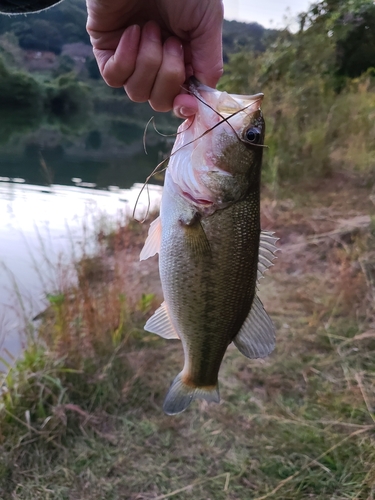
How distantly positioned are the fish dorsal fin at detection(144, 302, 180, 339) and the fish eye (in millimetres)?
689

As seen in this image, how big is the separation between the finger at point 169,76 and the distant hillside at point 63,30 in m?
7.26

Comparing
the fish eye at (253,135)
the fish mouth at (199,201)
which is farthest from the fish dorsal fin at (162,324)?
the fish eye at (253,135)

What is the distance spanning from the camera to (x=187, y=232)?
146cm

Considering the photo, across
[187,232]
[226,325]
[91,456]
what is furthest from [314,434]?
[187,232]

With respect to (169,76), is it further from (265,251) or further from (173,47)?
(265,251)

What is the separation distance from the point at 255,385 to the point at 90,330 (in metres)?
1.47

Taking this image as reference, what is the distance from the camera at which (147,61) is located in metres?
1.52

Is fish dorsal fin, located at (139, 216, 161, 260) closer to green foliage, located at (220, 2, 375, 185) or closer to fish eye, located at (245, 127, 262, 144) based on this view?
fish eye, located at (245, 127, 262, 144)

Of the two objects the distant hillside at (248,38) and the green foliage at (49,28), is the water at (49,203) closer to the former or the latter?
the distant hillside at (248,38)

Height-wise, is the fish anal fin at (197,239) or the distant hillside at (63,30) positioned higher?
the distant hillside at (63,30)

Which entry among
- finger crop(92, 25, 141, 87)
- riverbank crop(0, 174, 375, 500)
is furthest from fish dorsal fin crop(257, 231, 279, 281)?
riverbank crop(0, 174, 375, 500)

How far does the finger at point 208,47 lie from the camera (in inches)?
62.3

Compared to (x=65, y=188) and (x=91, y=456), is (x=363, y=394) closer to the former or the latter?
(x=91, y=456)

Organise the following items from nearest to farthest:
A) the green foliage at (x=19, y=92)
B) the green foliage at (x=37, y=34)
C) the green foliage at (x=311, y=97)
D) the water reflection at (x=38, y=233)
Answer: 1. the water reflection at (x=38, y=233)
2. the green foliage at (x=311, y=97)
3. the green foliage at (x=37, y=34)
4. the green foliage at (x=19, y=92)
